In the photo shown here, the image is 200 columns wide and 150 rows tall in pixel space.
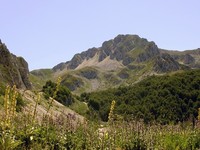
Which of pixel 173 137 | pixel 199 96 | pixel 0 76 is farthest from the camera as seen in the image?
pixel 199 96

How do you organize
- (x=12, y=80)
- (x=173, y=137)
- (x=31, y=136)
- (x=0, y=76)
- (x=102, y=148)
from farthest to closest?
(x=12, y=80) < (x=0, y=76) < (x=173, y=137) < (x=31, y=136) < (x=102, y=148)

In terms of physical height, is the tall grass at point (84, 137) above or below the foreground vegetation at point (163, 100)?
below

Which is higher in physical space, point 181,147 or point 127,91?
point 127,91

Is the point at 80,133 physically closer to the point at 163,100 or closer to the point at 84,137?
the point at 84,137

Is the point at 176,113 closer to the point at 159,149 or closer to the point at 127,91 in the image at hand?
the point at 127,91

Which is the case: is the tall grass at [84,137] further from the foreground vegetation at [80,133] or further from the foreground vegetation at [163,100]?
the foreground vegetation at [163,100]

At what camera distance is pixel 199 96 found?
134 metres

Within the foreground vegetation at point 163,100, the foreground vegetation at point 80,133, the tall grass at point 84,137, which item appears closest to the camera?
the foreground vegetation at point 80,133

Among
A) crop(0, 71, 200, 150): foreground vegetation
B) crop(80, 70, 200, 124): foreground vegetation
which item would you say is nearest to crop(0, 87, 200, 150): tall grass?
crop(0, 71, 200, 150): foreground vegetation

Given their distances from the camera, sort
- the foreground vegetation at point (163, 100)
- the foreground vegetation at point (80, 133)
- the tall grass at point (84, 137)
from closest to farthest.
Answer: the foreground vegetation at point (80, 133), the tall grass at point (84, 137), the foreground vegetation at point (163, 100)

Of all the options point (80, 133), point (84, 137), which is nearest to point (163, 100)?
point (80, 133)

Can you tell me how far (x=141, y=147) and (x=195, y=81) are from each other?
447 ft

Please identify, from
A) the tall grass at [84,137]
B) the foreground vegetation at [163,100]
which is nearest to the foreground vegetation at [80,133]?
the tall grass at [84,137]

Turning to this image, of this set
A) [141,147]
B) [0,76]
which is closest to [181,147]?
[141,147]
